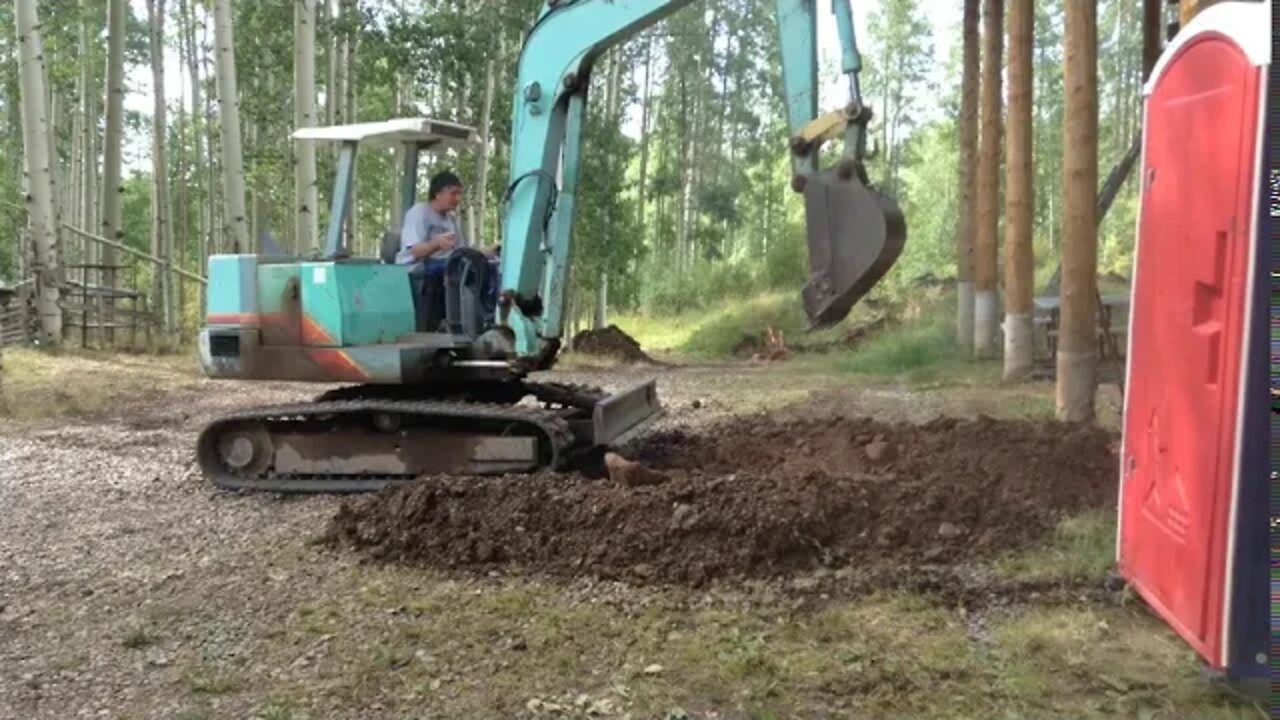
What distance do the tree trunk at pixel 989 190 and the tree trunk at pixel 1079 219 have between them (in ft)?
16.4

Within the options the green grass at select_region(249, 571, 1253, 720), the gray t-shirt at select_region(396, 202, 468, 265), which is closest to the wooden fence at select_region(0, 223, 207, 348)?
the gray t-shirt at select_region(396, 202, 468, 265)

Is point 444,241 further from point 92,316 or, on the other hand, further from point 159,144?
point 159,144

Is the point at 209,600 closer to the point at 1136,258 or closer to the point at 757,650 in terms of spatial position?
the point at 757,650

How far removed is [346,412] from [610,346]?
1287 cm

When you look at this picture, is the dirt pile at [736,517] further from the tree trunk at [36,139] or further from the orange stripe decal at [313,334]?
the tree trunk at [36,139]

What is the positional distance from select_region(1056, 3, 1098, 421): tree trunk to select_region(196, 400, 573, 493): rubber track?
3.86 metres

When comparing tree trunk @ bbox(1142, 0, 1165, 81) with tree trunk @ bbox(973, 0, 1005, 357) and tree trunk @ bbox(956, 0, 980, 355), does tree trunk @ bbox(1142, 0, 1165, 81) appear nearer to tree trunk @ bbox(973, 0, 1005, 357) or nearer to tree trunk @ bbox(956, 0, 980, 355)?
tree trunk @ bbox(973, 0, 1005, 357)

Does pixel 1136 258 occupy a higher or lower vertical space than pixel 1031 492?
higher

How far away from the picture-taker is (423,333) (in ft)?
24.6

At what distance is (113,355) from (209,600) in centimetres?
1304

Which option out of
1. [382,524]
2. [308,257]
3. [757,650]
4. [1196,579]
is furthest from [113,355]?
[1196,579]

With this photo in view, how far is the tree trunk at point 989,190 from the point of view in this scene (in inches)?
522

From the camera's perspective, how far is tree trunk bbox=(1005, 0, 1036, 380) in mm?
11148

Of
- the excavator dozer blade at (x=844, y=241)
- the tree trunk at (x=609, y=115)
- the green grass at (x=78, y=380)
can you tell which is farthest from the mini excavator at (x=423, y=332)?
the tree trunk at (x=609, y=115)
